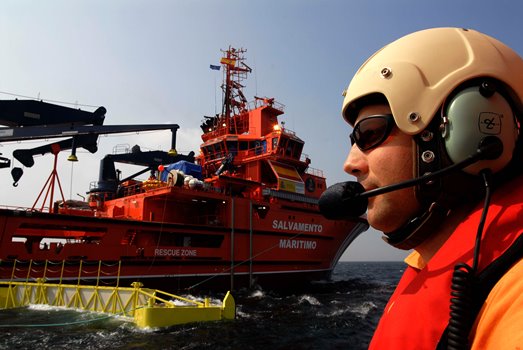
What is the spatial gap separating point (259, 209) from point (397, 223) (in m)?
15.7

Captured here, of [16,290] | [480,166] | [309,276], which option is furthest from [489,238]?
[309,276]

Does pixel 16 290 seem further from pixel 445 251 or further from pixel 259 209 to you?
pixel 445 251

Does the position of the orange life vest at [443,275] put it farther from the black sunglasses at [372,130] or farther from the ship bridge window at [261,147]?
the ship bridge window at [261,147]

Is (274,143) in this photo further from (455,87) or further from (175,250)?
(455,87)

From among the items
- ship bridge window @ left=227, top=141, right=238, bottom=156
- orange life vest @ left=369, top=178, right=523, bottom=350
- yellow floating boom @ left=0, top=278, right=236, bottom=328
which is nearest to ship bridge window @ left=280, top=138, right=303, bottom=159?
ship bridge window @ left=227, top=141, right=238, bottom=156

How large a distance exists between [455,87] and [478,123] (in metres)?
0.12

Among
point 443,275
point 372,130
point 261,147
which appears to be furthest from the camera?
point 261,147

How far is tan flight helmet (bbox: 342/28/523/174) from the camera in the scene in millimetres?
952

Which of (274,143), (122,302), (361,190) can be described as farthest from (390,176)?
(274,143)

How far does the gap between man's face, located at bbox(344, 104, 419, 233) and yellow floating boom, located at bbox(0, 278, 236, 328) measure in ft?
24.0

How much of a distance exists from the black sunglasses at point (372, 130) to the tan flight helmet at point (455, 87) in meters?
0.05

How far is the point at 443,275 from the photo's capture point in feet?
2.68

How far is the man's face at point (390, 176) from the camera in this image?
103 cm

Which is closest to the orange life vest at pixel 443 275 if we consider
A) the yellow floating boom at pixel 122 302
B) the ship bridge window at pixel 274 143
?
the yellow floating boom at pixel 122 302
